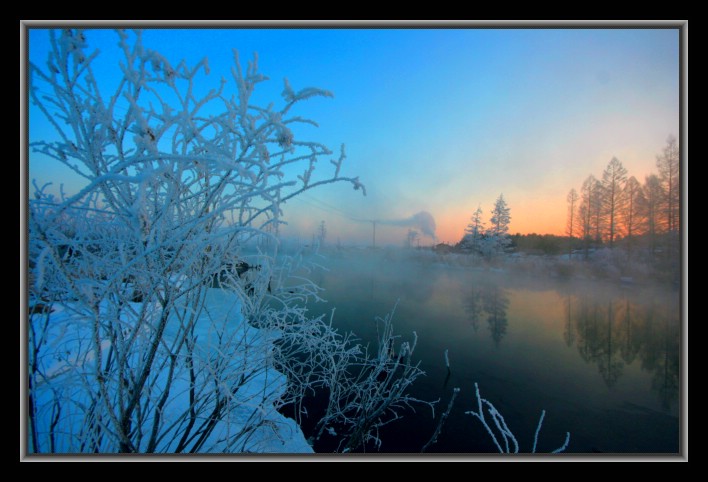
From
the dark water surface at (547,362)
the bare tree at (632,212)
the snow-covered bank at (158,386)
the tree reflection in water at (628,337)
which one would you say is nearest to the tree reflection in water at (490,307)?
the dark water surface at (547,362)

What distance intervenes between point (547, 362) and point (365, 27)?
10.4 m

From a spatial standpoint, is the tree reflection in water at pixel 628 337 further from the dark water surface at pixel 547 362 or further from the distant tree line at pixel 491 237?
the distant tree line at pixel 491 237

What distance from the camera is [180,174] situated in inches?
59.2

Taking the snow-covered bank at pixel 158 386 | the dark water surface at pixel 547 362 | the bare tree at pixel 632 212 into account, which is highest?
the bare tree at pixel 632 212

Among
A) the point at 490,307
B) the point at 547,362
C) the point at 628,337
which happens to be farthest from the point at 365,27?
the point at 490,307

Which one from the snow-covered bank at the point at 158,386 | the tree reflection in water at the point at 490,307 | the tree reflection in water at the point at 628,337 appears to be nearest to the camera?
the snow-covered bank at the point at 158,386

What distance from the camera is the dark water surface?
5.50 meters

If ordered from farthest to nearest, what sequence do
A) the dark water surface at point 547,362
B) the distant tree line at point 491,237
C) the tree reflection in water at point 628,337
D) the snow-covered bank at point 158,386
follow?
the distant tree line at point 491,237
the tree reflection in water at point 628,337
the dark water surface at point 547,362
the snow-covered bank at point 158,386

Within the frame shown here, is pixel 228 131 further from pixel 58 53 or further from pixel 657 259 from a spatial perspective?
pixel 657 259

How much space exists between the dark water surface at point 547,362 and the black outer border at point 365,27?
2786 millimetres

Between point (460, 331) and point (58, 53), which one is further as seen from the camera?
point (460, 331)

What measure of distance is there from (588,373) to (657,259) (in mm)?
8611

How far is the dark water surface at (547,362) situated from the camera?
550 cm
